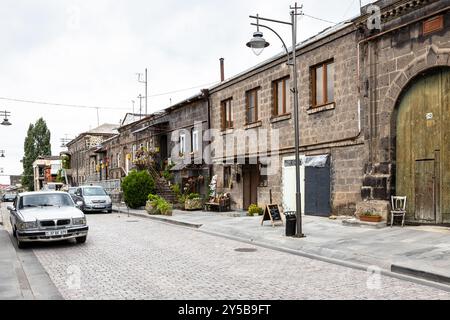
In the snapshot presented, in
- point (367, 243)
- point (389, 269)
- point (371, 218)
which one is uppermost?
point (371, 218)

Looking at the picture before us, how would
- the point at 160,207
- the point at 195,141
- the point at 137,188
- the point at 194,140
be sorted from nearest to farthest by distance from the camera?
the point at 160,207 < the point at 195,141 < the point at 194,140 < the point at 137,188

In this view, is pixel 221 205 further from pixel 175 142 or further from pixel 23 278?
pixel 23 278

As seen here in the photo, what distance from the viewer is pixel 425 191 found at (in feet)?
39.7

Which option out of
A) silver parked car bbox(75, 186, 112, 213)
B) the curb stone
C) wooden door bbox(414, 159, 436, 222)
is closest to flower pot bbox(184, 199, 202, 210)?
silver parked car bbox(75, 186, 112, 213)

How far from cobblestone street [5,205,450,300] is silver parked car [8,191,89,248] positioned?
39 cm

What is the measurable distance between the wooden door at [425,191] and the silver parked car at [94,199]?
724 inches

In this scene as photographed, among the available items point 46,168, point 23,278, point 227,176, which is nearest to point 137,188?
point 227,176

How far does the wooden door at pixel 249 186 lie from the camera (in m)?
20.7

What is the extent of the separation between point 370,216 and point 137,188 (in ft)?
54.4

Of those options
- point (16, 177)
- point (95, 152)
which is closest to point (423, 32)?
point (95, 152)

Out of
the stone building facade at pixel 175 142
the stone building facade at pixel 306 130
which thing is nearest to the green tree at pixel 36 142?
the stone building facade at pixel 175 142

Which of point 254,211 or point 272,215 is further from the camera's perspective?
point 254,211

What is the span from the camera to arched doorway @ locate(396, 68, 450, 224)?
11.6m

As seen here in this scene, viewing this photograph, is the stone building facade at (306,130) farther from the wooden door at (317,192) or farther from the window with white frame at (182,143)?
the window with white frame at (182,143)
